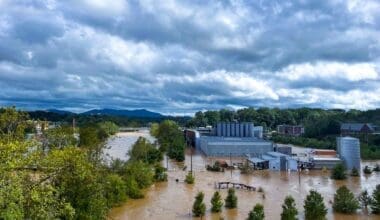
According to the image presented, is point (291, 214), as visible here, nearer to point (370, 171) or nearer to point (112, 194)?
point (112, 194)

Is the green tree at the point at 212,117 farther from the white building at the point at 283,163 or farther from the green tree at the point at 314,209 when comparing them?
the green tree at the point at 314,209

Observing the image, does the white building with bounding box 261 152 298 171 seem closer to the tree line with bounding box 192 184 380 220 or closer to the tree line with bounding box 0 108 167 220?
the tree line with bounding box 192 184 380 220

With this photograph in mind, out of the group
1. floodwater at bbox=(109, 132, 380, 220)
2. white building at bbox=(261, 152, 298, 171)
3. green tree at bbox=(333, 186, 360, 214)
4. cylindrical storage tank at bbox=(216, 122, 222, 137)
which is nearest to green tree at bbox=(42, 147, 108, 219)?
floodwater at bbox=(109, 132, 380, 220)

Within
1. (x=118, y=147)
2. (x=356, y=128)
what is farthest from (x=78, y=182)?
(x=356, y=128)

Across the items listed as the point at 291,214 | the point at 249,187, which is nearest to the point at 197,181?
the point at 249,187

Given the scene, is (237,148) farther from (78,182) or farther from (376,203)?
(78,182)

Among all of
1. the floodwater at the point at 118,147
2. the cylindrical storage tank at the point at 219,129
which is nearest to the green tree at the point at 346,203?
the floodwater at the point at 118,147

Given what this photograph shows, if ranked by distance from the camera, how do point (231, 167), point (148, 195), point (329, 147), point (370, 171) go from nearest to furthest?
1. point (148, 195)
2. point (370, 171)
3. point (231, 167)
4. point (329, 147)
